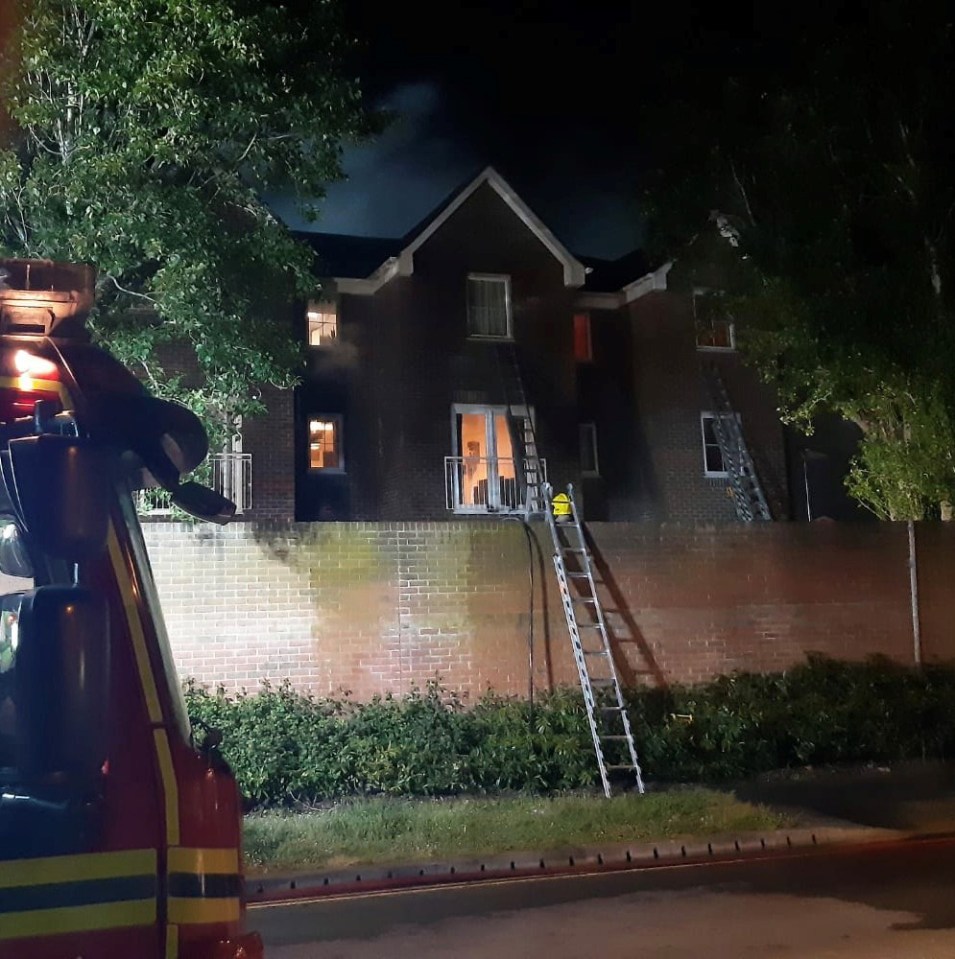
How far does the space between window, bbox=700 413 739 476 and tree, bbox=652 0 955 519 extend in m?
6.57

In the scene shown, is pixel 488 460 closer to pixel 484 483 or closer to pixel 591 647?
pixel 484 483

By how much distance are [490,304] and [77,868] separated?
61.5 ft

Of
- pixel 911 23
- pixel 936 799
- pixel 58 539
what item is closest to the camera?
pixel 58 539

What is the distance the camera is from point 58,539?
2.23 meters

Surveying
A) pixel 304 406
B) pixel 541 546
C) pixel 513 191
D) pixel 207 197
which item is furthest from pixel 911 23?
pixel 304 406

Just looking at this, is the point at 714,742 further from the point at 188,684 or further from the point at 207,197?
the point at 207,197

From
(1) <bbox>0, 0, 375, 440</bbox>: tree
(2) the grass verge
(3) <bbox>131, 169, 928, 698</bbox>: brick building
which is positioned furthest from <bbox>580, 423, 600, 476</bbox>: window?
(2) the grass verge

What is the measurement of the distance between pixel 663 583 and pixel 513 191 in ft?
33.8

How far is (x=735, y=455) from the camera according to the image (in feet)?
71.7

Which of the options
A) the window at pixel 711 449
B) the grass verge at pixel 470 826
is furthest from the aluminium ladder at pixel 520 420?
the grass verge at pixel 470 826

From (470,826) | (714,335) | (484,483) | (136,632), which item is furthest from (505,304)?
(136,632)

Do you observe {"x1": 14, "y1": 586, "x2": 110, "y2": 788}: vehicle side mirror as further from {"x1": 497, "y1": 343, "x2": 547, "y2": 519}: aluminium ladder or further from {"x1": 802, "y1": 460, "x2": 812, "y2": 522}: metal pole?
{"x1": 802, "y1": 460, "x2": 812, "y2": 522}: metal pole

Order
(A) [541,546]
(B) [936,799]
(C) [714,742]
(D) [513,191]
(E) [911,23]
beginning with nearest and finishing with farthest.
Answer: (B) [936,799]
(C) [714,742]
(A) [541,546]
(E) [911,23]
(D) [513,191]

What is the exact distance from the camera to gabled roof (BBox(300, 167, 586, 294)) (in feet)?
65.3
